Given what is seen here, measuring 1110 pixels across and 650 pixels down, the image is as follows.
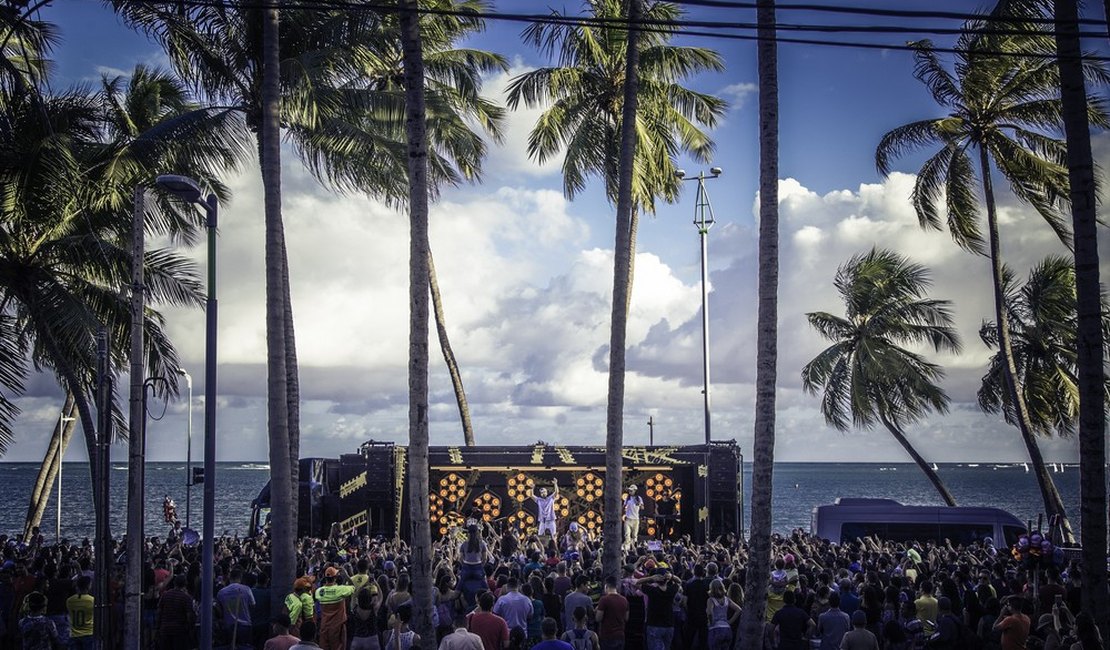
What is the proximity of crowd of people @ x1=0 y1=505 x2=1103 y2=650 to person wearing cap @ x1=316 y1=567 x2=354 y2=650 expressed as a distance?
2 centimetres

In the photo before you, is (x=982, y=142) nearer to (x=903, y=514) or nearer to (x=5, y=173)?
(x=903, y=514)

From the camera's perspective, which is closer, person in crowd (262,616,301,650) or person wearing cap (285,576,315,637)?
person in crowd (262,616,301,650)

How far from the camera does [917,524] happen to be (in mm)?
29906

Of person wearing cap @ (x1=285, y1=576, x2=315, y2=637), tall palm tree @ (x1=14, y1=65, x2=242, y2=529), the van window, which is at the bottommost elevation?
the van window

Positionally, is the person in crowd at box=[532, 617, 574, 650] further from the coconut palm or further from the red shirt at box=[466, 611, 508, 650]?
the coconut palm

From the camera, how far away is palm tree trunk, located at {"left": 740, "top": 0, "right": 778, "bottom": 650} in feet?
47.0

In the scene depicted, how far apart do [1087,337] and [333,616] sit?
11291 mm

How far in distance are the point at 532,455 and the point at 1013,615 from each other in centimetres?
2160

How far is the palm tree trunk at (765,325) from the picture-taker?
14.3 m

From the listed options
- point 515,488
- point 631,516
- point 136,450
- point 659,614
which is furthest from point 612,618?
point 515,488

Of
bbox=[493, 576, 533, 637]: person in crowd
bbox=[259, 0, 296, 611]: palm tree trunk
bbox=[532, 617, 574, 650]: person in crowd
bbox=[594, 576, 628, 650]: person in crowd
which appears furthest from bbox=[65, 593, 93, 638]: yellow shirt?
bbox=[532, 617, 574, 650]: person in crowd

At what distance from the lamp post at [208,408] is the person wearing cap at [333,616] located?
157 centimetres

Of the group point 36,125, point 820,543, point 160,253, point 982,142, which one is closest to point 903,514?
point 820,543

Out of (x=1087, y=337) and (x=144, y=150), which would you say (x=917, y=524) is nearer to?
(x=1087, y=337)
